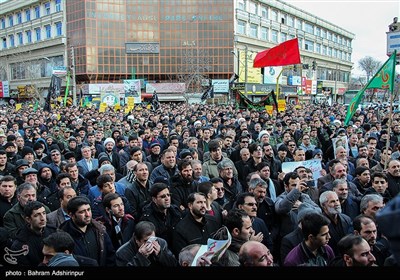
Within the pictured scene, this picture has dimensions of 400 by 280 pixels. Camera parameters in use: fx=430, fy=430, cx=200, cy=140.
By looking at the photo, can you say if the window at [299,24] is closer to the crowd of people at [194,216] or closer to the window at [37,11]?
the window at [37,11]

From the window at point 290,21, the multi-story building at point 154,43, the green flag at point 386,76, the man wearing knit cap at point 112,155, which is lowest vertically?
the man wearing knit cap at point 112,155

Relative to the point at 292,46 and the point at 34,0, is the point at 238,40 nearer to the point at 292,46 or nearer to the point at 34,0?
the point at 34,0

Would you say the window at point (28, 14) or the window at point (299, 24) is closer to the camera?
the window at point (28, 14)

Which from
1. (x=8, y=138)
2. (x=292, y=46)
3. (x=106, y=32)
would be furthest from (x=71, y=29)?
(x=8, y=138)

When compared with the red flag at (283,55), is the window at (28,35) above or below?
above

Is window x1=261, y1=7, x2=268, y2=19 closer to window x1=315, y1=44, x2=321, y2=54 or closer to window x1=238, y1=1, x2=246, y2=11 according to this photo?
window x1=238, y1=1, x2=246, y2=11

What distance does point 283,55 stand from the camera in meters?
Result: 16.8

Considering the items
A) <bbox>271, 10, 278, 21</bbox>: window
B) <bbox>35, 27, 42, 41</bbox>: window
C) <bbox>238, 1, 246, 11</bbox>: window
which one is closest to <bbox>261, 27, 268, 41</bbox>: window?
<bbox>271, 10, 278, 21</bbox>: window

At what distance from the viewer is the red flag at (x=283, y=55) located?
16.3m

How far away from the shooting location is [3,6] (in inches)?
2648

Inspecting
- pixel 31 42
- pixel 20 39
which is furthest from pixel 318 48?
pixel 20 39

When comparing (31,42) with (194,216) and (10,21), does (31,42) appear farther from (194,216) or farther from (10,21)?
(194,216)

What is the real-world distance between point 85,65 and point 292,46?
45.3 metres

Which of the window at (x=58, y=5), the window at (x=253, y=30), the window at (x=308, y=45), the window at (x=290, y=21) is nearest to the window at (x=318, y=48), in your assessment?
the window at (x=308, y=45)
